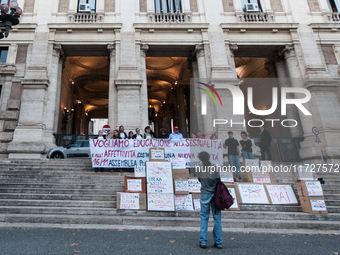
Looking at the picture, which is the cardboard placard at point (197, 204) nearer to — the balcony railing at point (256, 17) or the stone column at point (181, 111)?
the balcony railing at point (256, 17)

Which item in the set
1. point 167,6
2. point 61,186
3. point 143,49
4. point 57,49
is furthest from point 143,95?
point 61,186

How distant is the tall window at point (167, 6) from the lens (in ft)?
54.0

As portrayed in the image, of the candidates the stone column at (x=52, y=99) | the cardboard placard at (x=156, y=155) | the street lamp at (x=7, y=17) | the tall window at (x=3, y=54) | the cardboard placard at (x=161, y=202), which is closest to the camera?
the cardboard placard at (x=161, y=202)

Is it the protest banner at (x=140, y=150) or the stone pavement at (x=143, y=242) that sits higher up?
the protest banner at (x=140, y=150)

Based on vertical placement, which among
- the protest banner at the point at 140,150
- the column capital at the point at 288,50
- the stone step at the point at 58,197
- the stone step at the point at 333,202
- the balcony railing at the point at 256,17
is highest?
the balcony railing at the point at 256,17

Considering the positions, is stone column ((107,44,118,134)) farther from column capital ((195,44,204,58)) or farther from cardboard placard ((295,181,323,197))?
cardboard placard ((295,181,323,197))

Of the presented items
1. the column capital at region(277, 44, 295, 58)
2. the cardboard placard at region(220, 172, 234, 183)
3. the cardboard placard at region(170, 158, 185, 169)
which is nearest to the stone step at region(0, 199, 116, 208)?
the cardboard placard at region(170, 158, 185, 169)

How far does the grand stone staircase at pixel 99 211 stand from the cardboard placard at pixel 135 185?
605mm

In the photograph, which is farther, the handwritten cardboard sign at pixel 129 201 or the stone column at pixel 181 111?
the stone column at pixel 181 111

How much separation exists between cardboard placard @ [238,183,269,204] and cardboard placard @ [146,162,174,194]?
215 cm

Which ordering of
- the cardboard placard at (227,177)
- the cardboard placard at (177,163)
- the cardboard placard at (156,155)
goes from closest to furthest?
1. the cardboard placard at (156,155)
2. the cardboard placard at (177,163)
3. the cardboard placard at (227,177)

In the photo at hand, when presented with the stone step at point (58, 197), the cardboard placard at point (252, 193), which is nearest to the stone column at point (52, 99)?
the stone step at point (58, 197)

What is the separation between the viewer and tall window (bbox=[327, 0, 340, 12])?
16906 millimetres

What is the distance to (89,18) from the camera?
15.6 m
